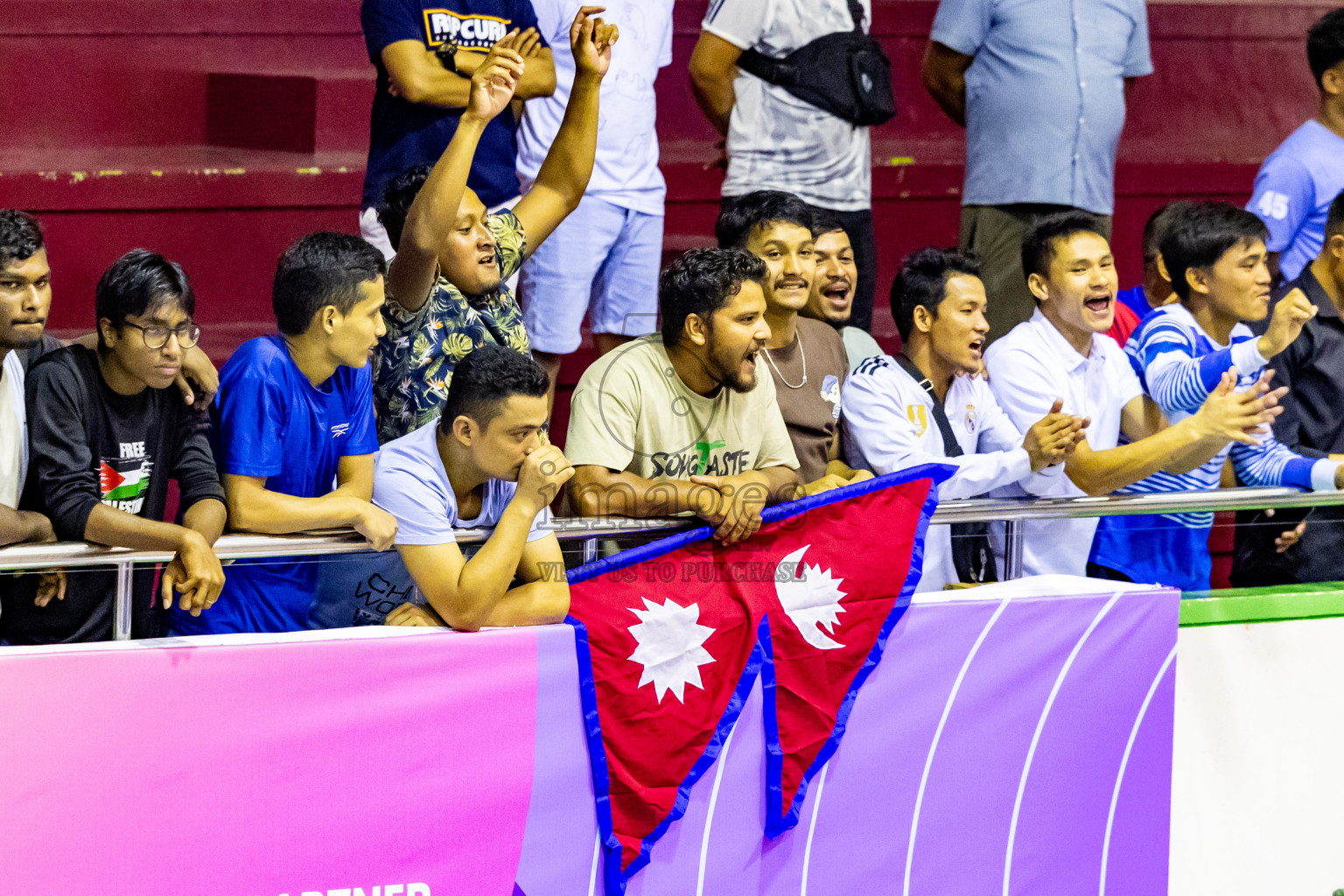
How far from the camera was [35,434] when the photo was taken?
3.10 meters

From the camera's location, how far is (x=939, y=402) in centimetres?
409

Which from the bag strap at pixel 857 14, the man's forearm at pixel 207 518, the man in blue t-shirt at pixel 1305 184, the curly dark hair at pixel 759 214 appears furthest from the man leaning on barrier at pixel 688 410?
the man in blue t-shirt at pixel 1305 184

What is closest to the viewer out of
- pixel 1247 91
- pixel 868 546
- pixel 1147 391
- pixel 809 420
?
pixel 868 546

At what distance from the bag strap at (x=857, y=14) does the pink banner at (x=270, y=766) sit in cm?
269

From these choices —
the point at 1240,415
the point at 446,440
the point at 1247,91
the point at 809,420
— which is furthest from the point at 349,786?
the point at 1247,91

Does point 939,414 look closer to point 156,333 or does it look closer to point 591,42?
point 591,42

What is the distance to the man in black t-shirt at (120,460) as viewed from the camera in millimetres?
3051

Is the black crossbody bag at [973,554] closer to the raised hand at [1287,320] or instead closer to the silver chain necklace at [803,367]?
the silver chain necklace at [803,367]

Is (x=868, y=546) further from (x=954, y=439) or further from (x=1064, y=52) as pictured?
(x=1064, y=52)

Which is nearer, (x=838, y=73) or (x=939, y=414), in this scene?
(x=939, y=414)

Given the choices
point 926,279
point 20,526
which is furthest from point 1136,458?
point 20,526

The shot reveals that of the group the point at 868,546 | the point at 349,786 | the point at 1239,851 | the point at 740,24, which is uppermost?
the point at 740,24

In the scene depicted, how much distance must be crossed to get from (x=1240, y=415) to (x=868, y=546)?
41.7 inches

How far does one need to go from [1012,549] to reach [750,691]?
33.3 inches
